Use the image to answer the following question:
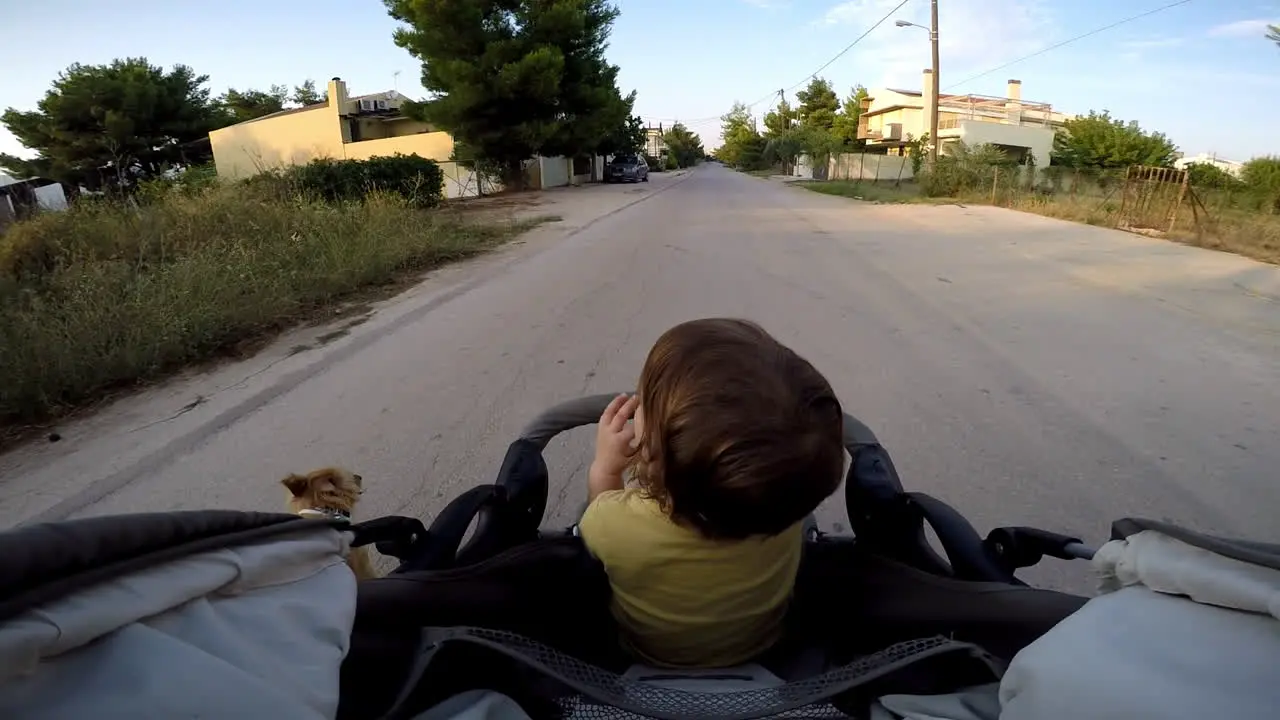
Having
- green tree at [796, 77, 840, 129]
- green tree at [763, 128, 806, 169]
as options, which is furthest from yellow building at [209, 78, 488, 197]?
green tree at [796, 77, 840, 129]

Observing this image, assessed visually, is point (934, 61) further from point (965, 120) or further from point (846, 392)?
point (846, 392)

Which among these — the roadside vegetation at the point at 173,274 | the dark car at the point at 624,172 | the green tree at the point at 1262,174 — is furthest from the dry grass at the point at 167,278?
the dark car at the point at 624,172

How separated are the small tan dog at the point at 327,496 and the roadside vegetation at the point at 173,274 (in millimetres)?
3383

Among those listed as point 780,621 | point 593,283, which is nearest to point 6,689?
point 780,621

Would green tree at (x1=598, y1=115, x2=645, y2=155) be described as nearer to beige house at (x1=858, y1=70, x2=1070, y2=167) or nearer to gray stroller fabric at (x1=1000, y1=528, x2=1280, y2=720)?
beige house at (x1=858, y1=70, x2=1070, y2=167)

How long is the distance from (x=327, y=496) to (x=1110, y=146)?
48.0m

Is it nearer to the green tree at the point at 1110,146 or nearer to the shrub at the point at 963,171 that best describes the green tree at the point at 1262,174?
the shrub at the point at 963,171

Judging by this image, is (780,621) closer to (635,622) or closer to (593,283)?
(635,622)

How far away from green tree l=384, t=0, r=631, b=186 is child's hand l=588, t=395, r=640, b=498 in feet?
84.7

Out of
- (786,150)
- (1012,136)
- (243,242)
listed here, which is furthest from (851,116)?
(243,242)

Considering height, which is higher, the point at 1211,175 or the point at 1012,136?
the point at 1012,136

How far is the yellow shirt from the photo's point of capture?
4.54ft

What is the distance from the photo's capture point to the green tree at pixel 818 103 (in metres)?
73.0

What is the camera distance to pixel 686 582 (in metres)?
1.41
